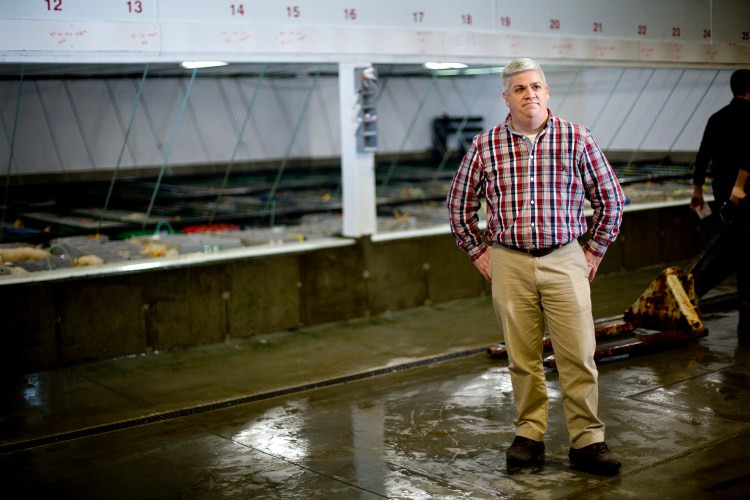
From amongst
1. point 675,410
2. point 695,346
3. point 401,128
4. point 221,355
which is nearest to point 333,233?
point 221,355

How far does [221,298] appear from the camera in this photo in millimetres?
6758

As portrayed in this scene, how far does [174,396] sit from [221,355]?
3.27ft

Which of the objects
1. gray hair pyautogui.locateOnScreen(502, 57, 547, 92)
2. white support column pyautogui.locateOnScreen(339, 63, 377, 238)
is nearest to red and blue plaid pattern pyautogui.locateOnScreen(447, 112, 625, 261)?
gray hair pyautogui.locateOnScreen(502, 57, 547, 92)

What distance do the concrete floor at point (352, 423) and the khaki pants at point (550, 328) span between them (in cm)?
25

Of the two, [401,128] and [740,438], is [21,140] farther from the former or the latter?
[740,438]

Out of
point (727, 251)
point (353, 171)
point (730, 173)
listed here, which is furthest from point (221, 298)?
point (730, 173)

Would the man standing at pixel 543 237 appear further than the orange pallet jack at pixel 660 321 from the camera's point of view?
No

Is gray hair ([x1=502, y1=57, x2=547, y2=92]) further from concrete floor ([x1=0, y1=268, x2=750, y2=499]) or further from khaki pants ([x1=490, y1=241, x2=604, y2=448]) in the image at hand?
concrete floor ([x1=0, y1=268, x2=750, y2=499])

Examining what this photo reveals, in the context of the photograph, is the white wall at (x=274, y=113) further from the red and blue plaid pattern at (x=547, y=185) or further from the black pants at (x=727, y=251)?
the red and blue plaid pattern at (x=547, y=185)

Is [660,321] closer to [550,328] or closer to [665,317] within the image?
[665,317]

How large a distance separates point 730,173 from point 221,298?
12.4 ft

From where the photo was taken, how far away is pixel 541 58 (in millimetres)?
8422

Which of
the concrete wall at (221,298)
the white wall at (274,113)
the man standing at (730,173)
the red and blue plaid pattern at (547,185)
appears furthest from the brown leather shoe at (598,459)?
the white wall at (274,113)

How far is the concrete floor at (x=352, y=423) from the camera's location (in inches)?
154
